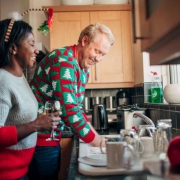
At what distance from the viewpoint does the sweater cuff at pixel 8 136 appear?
106 centimetres

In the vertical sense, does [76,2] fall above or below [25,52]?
above

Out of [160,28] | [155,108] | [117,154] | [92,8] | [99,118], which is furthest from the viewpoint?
[92,8]

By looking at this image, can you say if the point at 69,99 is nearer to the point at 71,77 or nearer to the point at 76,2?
the point at 71,77

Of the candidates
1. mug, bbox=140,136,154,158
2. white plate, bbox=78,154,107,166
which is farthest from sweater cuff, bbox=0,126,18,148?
mug, bbox=140,136,154,158

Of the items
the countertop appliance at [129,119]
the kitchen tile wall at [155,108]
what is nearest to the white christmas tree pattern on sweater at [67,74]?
the kitchen tile wall at [155,108]

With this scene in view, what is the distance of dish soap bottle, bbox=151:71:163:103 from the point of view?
7.44ft

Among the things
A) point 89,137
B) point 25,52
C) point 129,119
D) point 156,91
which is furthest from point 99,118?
point 25,52

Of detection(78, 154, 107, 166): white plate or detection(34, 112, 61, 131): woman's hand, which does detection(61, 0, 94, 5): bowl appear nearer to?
detection(34, 112, 61, 131): woman's hand

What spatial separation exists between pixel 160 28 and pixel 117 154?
1.41ft

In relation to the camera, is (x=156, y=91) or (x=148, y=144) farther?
(x=156, y=91)

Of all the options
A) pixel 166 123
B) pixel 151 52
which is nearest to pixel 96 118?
pixel 166 123

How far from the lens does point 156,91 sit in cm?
229

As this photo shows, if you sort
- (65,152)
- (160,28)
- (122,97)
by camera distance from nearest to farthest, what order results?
(160,28)
(65,152)
(122,97)

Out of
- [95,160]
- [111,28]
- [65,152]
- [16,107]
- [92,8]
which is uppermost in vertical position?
[92,8]
